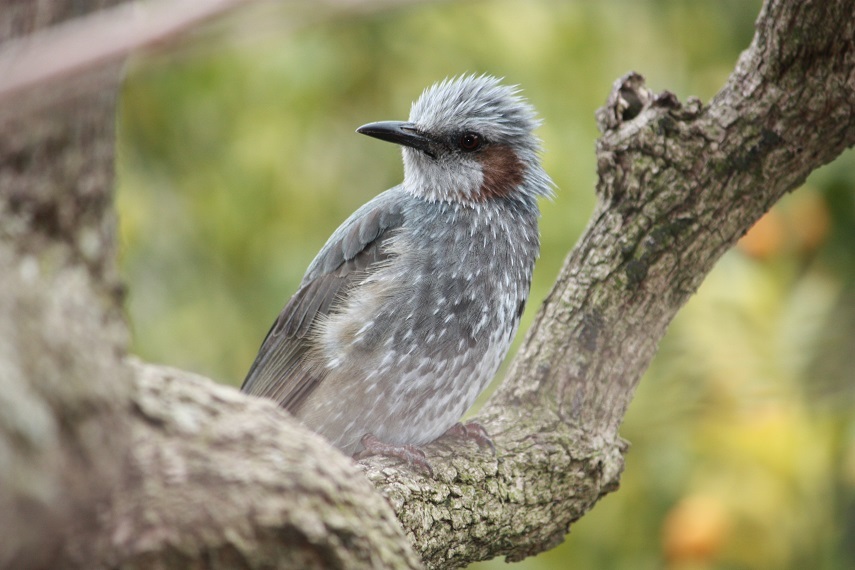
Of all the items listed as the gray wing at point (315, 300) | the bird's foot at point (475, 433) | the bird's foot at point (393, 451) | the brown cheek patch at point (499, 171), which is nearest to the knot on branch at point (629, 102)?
the brown cheek patch at point (499, 171)

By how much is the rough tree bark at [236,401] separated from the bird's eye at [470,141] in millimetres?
822

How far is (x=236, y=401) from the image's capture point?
6.32 ft

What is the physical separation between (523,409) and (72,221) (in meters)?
2.38

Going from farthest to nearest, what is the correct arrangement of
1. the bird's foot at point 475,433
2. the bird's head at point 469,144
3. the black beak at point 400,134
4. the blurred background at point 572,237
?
the blurred background at point 572,237 → the bird's head at point 469,144 → the black beak at point 400,134 → the bird's foot at point 475,433

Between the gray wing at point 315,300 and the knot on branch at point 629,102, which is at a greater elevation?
the knot on branch at point 629,102

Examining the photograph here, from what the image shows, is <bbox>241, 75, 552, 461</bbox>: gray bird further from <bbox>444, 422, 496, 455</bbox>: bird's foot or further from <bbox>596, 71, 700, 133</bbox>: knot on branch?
<bbox>596, 71, 700, 133</bbox>: knot on branch

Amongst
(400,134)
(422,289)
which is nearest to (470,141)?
(400,134)

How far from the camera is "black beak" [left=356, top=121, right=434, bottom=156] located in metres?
4.01

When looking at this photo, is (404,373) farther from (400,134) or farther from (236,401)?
(236,401)

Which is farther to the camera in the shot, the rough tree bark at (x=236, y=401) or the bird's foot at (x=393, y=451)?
the bird's foot at (x=393, y=451)

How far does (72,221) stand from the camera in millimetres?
1517

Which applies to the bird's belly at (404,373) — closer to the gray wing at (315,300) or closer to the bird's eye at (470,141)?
the gray wing at (315,300)

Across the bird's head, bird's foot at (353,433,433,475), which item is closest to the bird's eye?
the bird's head

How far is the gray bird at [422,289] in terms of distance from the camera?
3.67 m
